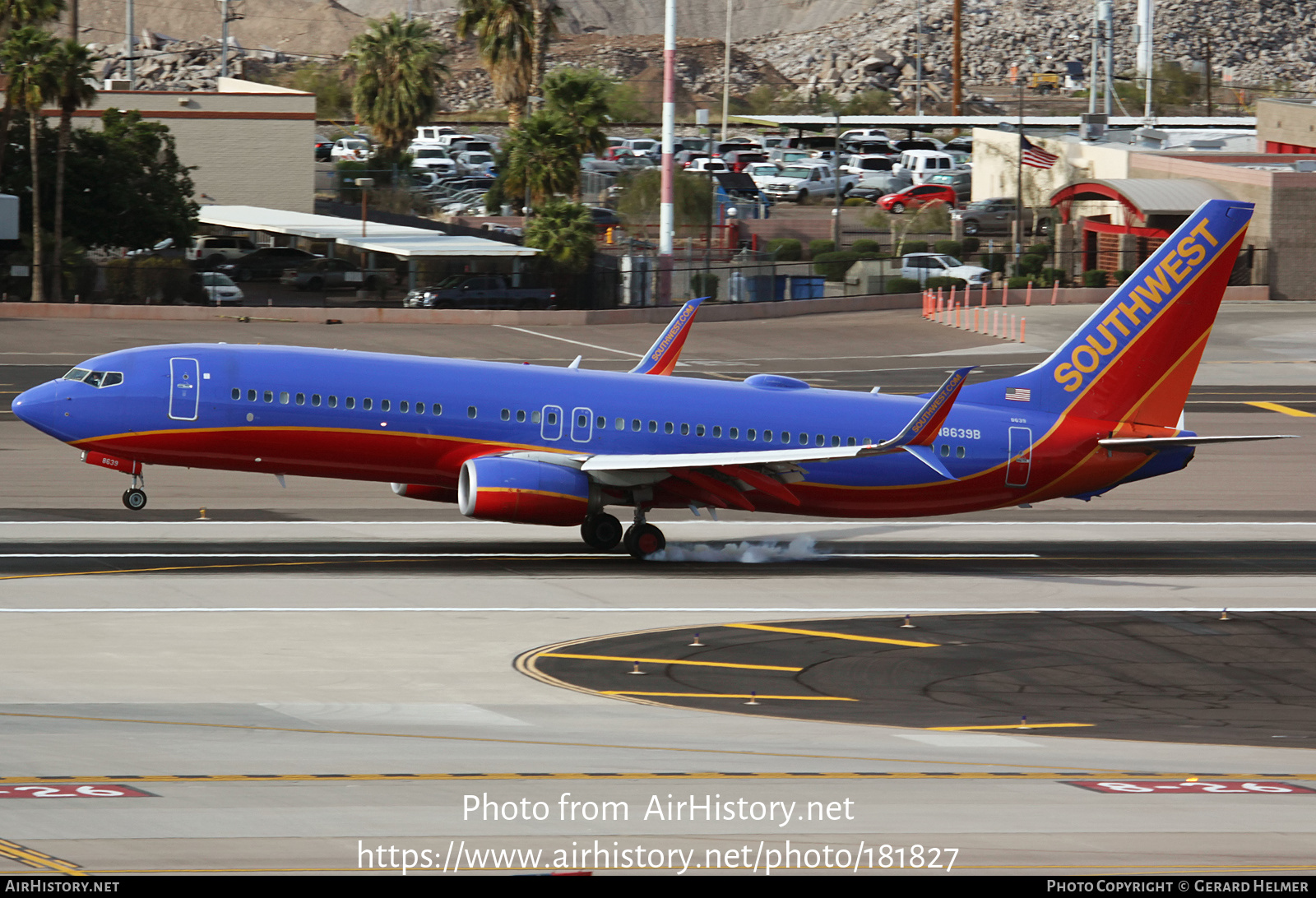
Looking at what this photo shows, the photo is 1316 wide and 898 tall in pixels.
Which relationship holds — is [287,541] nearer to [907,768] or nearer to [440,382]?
[440,382]

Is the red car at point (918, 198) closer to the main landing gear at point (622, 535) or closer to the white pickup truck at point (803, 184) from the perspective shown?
the white pickup truck at point (803, 184)

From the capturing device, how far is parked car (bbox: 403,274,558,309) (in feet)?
285

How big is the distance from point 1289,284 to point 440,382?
79.8 m

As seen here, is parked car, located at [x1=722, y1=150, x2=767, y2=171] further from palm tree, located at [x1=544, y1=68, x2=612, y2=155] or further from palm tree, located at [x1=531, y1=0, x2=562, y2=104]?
palm tree, located at [x1=544, y1=68, x2=612, y2=155]

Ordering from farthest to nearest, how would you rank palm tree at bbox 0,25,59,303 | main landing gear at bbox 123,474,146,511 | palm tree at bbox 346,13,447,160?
palm tree at bbox 346,13,447,160
palm tree at bbox 0,25,59,303
main landing gear at bbox 123,474,146,511

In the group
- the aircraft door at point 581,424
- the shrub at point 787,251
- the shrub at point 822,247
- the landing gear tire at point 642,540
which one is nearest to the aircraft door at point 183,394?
the aircraft door at point 581,424

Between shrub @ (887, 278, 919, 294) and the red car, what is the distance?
3037cm

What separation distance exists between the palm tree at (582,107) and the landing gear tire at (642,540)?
64.5 meters

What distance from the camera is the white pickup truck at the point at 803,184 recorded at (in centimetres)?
13688

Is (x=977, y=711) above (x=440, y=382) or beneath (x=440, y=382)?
beneath

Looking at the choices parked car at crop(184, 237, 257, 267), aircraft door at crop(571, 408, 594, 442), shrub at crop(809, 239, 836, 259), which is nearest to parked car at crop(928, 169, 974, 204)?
shrub at crop(809, 239, 836, 259)

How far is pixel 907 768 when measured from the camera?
796 inches

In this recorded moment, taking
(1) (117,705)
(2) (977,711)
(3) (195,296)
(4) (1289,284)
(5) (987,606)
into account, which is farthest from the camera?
(4) (1289,284)

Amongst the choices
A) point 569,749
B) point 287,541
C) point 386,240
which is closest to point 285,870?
point 569,749
